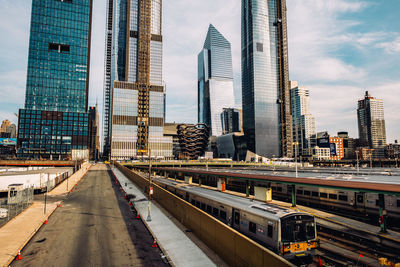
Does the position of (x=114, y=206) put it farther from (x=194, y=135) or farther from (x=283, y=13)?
(x=283, y=13)

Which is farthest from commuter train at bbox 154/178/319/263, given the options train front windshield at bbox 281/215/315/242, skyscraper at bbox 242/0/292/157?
skyscraper at bbox 242/0/292/157

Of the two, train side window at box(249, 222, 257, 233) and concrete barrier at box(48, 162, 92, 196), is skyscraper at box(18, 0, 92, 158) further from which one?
train side window at box(249, 222, 257, 233)

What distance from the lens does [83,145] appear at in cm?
18362

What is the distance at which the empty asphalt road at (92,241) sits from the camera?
15.4 metres

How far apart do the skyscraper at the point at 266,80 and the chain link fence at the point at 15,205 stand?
511 ft

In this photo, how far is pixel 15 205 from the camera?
26781 mm

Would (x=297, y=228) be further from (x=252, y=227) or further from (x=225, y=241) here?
(x=225, y=241)

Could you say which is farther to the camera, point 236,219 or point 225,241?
point 236,219

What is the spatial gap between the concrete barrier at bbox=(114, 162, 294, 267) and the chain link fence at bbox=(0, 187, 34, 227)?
16.9 meters

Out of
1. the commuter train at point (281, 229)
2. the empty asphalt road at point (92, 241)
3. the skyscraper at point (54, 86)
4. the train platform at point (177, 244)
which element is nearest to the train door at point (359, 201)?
the commuter train at point (281, 229)

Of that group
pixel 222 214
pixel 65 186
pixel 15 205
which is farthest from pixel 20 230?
pixel 65 186

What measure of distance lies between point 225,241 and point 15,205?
25.4 metres

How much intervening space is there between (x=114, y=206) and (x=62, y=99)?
18703 centimetres

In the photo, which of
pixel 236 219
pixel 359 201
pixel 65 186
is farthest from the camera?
pixel 65 186
